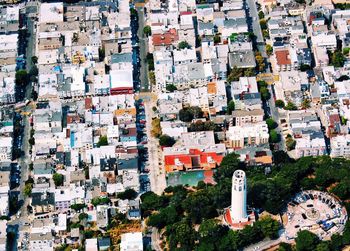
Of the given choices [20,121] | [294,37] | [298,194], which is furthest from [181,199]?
[294,37]

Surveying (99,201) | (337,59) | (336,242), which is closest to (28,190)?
(99,201)

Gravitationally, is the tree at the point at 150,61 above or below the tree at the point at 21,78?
above

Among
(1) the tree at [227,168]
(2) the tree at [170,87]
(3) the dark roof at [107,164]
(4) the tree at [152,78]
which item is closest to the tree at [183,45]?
(4) the tree at [152,78]

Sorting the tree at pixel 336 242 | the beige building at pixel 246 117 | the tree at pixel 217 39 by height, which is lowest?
the tree at pixel 336 242

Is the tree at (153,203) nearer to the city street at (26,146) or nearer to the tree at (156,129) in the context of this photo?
the tree at (156,129)

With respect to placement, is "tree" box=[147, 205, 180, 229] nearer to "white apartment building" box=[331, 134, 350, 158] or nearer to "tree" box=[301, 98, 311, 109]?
"white apartment building" box=[331, 134, 350, 158]

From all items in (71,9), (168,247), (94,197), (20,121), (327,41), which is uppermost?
(71,9)

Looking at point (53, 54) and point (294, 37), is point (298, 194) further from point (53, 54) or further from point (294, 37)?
point (53, 54)
